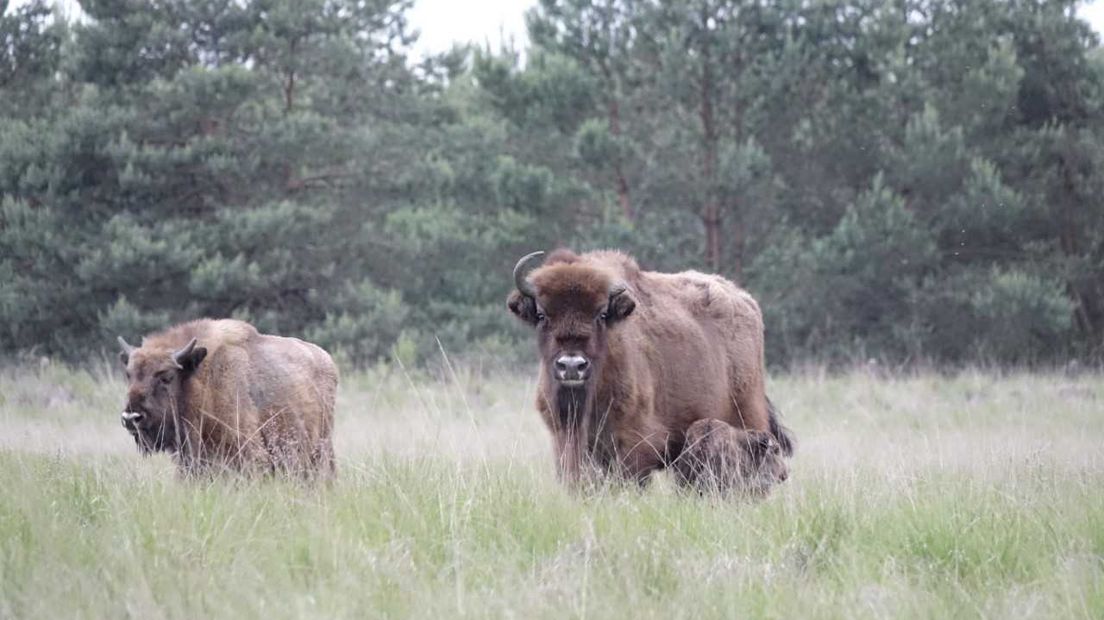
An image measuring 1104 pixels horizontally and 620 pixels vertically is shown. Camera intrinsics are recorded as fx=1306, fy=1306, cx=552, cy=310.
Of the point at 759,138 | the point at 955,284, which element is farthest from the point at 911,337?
the point at 759,138

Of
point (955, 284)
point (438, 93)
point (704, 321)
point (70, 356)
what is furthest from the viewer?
point (438, 93)

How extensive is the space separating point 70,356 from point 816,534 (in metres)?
19.1

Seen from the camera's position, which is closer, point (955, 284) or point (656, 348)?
point (656, 348)

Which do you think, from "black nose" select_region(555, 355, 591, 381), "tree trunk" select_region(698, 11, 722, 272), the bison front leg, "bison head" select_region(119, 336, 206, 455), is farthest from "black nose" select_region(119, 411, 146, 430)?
"tree trunk" select_region(698, 11, 722, 272)

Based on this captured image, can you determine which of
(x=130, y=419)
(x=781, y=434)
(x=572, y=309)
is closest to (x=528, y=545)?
(x=572, y=309)

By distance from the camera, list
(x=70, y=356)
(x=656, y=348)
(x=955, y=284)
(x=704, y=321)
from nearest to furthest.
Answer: (x=656, y=348), (x=704, y=321), (x=70, y=356), (x=955, y=284)

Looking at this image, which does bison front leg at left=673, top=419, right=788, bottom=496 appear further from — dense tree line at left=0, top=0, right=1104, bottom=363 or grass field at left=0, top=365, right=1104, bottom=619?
dense tree line at left=0, top=0, right=1104, bottom=363

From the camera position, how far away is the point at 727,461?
Answer: 26.2 ft

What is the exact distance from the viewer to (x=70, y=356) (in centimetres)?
2277

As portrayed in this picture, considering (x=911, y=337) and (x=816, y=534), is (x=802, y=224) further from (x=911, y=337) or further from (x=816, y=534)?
(x=816, y=534)

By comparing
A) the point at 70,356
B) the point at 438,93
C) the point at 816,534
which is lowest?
the point at 70,356

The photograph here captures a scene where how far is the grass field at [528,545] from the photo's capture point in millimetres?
5035

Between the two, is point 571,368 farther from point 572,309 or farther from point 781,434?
point 781,434

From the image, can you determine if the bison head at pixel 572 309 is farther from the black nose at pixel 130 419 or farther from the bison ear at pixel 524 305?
the black nose at pixel 130 419
